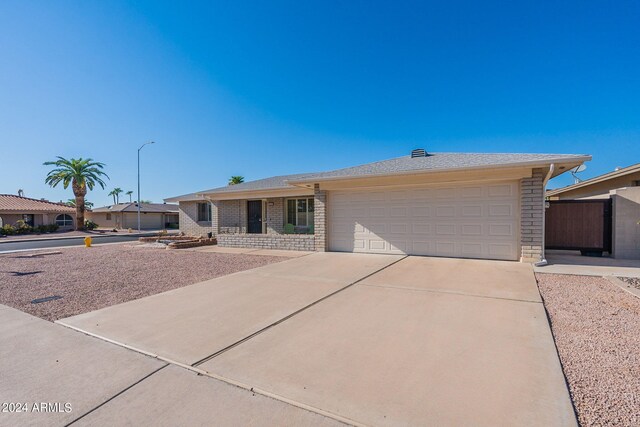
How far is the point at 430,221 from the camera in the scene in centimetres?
962

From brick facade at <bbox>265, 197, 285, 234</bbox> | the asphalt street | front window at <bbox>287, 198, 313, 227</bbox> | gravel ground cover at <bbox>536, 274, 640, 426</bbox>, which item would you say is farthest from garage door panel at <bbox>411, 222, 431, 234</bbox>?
the asphalt street

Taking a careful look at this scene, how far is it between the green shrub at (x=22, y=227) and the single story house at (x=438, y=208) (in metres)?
29.3

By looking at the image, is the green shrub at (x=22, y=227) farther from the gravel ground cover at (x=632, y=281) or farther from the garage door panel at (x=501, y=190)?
the gravel ground cover at (x=632, y=281)

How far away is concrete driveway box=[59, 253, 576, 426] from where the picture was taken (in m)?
2.28

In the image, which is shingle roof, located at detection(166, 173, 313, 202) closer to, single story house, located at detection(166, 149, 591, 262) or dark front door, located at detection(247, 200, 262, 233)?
dark front door, located at detection(247, 200, 262, 233)

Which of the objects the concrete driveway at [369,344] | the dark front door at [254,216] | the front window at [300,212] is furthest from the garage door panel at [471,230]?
the dark front door at [254,216]

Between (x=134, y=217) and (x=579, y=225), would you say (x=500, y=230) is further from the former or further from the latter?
(x=134, y=217)

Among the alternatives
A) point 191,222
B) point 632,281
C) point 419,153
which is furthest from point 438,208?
point 191,222

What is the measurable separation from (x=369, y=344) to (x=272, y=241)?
9643 millimetres

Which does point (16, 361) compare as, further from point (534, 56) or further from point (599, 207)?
point (534, 56)

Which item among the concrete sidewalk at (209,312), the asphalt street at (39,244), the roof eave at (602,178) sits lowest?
the asphalt street at (39,244)

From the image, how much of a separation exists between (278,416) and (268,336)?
59.2 inches

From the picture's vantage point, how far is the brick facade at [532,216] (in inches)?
312

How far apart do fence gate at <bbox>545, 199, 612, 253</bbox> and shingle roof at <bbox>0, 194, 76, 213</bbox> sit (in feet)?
145
